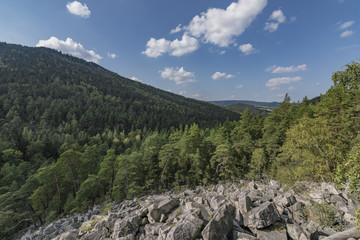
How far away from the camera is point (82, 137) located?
223 feet

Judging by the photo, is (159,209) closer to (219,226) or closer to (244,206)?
(219,226)

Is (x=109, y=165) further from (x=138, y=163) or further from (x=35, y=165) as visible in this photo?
(x=35, y=165)

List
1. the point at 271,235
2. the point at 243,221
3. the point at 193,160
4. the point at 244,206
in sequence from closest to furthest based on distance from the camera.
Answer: the point at 271,235 < the point at 243,221 < the point at 244,206 < the point at 193,160

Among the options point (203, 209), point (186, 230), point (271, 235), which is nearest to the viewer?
point (271, 235)

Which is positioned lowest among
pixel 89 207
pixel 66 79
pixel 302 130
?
pixel 89 207

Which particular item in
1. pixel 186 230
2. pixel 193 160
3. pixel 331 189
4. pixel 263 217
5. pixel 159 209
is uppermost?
pixel 331 189

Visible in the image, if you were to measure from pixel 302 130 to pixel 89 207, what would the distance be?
42.0 metres

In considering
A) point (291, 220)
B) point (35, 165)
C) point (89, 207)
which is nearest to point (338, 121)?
point (291, 220)

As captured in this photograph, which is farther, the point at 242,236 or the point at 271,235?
the point at 271,235

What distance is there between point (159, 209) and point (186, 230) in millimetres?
4561

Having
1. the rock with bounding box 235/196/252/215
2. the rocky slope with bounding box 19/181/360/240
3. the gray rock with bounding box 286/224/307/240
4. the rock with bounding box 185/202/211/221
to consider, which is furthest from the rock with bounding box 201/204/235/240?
the gray rock with bounding box 286/224/307/240

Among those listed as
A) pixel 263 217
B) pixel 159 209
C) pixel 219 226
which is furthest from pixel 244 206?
pixel 159 209

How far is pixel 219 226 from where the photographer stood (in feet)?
28.7

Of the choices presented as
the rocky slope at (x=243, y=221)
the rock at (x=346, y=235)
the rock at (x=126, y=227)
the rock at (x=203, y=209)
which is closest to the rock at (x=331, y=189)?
the rocky slope at (x=243, y=221)
